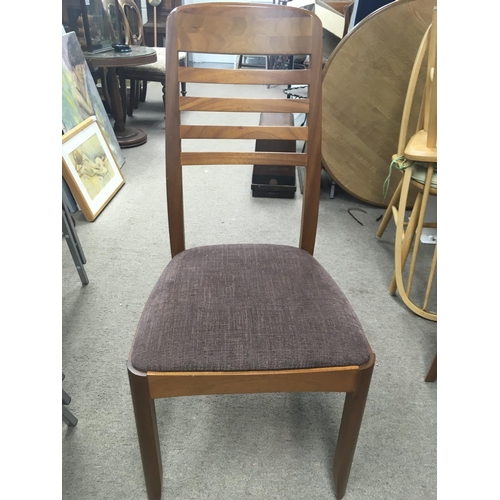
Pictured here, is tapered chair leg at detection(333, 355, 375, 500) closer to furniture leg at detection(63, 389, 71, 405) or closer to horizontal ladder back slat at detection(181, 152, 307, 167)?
horizontal ladder back slat at detection(181, 152, 307, 167)

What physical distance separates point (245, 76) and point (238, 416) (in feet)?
2.83

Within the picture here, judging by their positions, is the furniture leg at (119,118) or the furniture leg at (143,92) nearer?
the furniture leg at (119,118)

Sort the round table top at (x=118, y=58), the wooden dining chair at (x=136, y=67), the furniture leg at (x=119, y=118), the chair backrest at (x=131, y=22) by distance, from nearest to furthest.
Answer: the round table top at (x=118, y=58), the furniture leg at (x=119, y=118), the wooden dining chair at (x=136, y=67), the chair backrest at (x=131, y=22)

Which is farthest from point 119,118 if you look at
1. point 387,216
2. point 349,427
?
point 349,427

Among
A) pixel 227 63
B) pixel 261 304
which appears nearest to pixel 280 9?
pixel 261 304

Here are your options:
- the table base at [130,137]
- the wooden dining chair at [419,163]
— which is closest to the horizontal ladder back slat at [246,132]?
the wooden dining chair at [419,163]

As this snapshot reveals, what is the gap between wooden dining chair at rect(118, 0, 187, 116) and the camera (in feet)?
10.2

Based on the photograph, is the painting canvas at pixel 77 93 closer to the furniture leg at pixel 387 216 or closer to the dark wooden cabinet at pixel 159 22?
the furniture leg at pixel 387 216

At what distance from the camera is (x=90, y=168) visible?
206cm

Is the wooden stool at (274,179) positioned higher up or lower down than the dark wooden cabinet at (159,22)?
lower down

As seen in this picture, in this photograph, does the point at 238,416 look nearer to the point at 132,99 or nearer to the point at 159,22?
the point at 132,99

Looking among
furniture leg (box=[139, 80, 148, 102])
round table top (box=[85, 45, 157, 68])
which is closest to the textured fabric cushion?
round table top (box=[85, 45, 157, 68])

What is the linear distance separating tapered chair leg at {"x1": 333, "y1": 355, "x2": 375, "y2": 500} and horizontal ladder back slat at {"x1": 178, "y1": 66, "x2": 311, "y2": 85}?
2.08 feet

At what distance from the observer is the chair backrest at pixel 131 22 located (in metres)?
3.23
